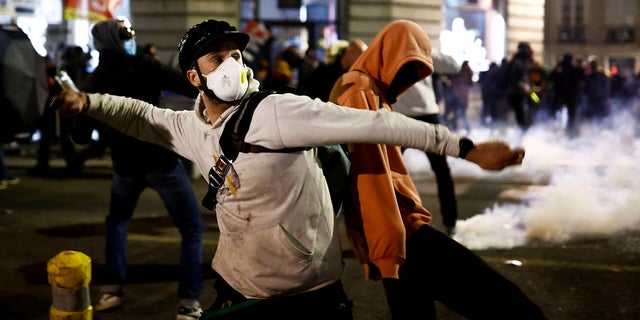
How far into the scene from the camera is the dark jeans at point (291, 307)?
9.95 ft

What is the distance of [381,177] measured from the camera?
3.60 metres

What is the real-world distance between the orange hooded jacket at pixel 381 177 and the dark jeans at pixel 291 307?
0.50 metres

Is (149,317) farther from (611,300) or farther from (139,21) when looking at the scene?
(139,21)

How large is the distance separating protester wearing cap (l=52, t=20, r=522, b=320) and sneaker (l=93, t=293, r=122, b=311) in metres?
2.72

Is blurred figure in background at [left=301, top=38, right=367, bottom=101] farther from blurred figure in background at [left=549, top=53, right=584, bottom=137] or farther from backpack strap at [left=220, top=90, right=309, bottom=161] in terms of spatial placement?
blurred figure in background at [left=549, top=53, right=584, bottom=137]

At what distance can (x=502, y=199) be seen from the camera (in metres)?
9.99

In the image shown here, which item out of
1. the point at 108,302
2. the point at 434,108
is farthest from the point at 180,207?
the point at 434,108

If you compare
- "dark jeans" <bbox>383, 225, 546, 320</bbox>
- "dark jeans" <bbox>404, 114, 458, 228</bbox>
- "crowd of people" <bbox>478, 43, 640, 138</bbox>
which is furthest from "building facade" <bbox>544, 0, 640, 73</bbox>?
"dark jeans" <bbox>383, 225, 546, 320</bbox>

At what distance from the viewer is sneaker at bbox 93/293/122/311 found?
565 centimetres

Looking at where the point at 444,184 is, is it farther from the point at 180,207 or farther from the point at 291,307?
the point at 291,307

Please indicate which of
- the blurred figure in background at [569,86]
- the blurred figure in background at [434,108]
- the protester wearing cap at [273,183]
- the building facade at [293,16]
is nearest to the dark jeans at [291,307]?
the protester wearing cap at [273,183]

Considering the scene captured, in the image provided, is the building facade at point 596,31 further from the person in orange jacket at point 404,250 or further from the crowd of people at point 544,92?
the person in orange jacket at point 404,250

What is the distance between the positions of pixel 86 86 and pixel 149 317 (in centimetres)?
159

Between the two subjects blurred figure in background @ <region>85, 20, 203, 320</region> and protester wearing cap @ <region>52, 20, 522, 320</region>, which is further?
blurred figure in background @ <region>85, 20, 203, 320</region>
